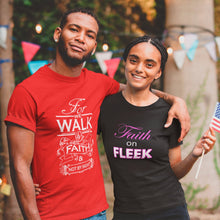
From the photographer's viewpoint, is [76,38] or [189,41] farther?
[189,41]

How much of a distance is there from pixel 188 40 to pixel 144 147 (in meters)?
2.57

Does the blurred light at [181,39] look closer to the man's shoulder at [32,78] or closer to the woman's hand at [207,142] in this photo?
the woman's hand at [207,142]

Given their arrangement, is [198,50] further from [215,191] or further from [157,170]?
[157,170]

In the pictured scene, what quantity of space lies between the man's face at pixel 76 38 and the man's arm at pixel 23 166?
21.8 inches

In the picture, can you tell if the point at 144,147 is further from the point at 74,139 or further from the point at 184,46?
the point at 184,46

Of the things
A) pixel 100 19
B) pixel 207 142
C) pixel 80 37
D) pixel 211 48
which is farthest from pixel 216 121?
pixel 100 19

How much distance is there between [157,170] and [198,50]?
2.63 m

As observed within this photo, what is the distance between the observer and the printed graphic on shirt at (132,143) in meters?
1.93

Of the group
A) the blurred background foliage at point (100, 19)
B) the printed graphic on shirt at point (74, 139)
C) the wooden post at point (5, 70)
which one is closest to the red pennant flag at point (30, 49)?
the wooden post at point (5, 70)

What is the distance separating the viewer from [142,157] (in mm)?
1928

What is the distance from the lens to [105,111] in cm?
209

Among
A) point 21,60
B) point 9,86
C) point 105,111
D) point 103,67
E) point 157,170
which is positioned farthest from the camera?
point 21,60

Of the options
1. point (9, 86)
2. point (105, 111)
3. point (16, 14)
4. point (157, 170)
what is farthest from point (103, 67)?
point (157, 170)

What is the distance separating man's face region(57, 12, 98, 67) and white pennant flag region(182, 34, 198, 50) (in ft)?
7.60
